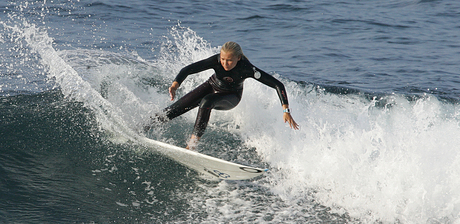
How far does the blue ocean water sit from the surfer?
52cm

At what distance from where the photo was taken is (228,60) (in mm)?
4875

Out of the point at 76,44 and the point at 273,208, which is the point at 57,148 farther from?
the point at 76,44

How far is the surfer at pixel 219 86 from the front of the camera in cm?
496

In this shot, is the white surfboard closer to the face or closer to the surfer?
the surfer

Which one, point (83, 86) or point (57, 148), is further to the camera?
point (83, 86)

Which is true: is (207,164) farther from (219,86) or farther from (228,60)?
(228,60)

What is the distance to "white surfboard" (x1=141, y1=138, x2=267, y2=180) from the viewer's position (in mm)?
4641

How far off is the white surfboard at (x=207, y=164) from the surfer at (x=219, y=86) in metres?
0.22

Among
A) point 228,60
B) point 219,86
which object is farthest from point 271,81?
point 219,86

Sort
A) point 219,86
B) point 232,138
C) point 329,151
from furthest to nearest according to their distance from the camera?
point 232,138 < point 219,86 < point 329,151

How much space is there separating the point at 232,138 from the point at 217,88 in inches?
39.0

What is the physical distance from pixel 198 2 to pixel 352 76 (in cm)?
985

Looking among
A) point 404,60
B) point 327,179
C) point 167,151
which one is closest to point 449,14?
point 404,60

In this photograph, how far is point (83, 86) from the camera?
644cm
